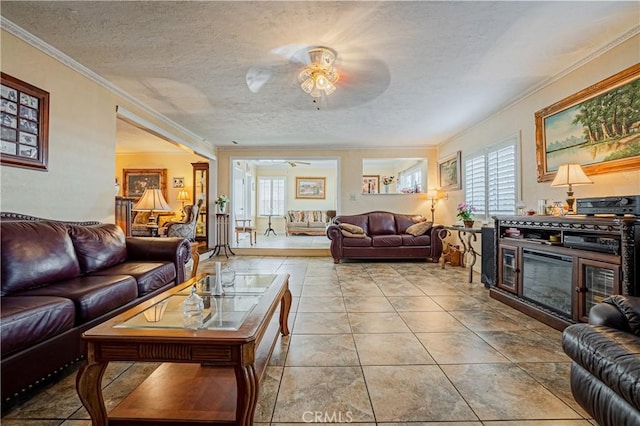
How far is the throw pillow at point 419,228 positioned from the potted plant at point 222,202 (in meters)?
4.03

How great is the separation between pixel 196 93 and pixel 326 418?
3.67m

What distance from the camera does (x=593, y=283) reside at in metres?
2.31

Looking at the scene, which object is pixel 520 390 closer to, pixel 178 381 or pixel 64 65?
pixel 178 381

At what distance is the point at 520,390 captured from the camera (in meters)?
1.68

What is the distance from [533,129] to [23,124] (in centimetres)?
508

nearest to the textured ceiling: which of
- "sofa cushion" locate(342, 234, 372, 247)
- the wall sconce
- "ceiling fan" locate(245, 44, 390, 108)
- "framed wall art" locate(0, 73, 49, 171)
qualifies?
"ceiling fan" locate(245, 44, 390, 108)

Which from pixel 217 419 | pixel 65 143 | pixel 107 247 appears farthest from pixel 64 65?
pixel 217 419

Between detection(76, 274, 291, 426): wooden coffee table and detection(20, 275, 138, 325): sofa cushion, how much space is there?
56cm

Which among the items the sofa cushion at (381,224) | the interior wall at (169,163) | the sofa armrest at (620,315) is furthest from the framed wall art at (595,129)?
the interior wall at (169,163)

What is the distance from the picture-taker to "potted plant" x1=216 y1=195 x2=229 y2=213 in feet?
22.1

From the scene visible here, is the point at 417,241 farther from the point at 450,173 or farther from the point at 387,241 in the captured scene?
the point at 450,173

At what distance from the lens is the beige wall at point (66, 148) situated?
2422 millimetres

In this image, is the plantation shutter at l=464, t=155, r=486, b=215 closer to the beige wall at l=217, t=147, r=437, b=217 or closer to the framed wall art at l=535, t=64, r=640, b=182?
the framed wall art at l=535, t=64, r=640, b=182

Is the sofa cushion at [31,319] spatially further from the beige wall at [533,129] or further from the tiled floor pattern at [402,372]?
the beige wall at [533,129]
